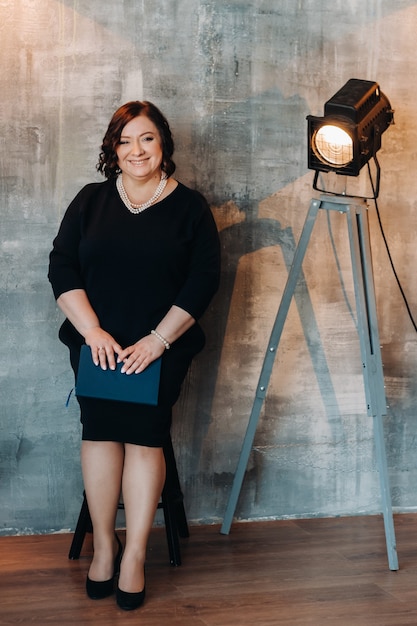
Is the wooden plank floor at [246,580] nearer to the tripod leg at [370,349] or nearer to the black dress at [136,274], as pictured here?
the tripod leg at [370,349]

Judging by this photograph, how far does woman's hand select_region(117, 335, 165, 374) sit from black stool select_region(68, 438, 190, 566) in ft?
1.46

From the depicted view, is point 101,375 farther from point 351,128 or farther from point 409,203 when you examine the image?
point 409,203

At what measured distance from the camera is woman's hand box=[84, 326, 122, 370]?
9.62 ft

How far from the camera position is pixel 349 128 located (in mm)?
3002

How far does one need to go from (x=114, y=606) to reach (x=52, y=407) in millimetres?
918

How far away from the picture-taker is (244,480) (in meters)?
3.68

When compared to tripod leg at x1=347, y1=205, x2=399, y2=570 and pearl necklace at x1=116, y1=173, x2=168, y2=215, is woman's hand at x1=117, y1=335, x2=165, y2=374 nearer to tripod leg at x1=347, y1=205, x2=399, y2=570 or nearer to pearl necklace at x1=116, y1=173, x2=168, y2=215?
pearl necklace at x1=116, y1=173, x2=168, y2=215

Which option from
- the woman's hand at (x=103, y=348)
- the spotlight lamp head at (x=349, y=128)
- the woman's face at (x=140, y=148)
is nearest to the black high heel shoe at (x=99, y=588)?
the woman's hand at (x=103, y=348)

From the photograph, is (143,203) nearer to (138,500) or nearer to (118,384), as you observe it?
(118,384)

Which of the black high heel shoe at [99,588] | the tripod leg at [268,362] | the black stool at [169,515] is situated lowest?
the black high heel shoe at [99,588]

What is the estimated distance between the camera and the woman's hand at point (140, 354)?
9.62 feet

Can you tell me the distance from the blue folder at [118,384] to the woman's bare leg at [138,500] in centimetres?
19

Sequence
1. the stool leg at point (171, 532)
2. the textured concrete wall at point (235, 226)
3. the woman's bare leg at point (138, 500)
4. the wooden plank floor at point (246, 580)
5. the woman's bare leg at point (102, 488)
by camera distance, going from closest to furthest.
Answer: the wooden plank floor at point (246, 580) → the woman's bare leg at point (138, 500) → the woman's bare leg at point (102, 488) → the stool leg at point (171, 532) → the textured concrete wall at point (235, 226)

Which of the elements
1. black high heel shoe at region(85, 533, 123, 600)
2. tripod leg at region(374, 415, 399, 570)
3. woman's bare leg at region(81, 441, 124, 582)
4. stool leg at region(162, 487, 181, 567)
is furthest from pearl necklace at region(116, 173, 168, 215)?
black high heel shoe at region(85, 533, 123, 600)
